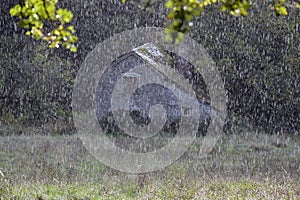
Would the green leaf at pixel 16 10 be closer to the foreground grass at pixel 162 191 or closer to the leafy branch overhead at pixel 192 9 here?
the leafy branch overhead at pixel 192 9

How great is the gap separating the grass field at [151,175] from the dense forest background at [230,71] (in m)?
5.01

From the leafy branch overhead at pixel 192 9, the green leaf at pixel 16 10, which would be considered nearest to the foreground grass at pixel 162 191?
the green leaf at pixel 16 10

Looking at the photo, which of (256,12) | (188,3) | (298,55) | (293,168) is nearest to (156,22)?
(256,12)

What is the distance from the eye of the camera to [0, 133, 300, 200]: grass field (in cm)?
738

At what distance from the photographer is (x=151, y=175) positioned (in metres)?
9.27

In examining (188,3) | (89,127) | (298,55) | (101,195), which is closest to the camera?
A: (188,3)

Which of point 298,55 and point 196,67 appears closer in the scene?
point 298,55

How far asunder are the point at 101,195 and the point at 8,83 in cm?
1303

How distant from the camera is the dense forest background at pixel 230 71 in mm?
18953

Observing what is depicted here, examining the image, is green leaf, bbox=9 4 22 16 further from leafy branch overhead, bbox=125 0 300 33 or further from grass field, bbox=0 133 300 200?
grass field, bbox=0 133 300 200

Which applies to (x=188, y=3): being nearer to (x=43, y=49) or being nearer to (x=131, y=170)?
(x=131, y=170)

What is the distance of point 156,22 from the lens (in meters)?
24.3

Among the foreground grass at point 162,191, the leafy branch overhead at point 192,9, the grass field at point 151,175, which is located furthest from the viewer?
the grass field at point 151,175

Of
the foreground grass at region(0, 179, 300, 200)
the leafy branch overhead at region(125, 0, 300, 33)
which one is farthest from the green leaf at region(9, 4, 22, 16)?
the foreground grass at region(0, 179, 300, 200)
